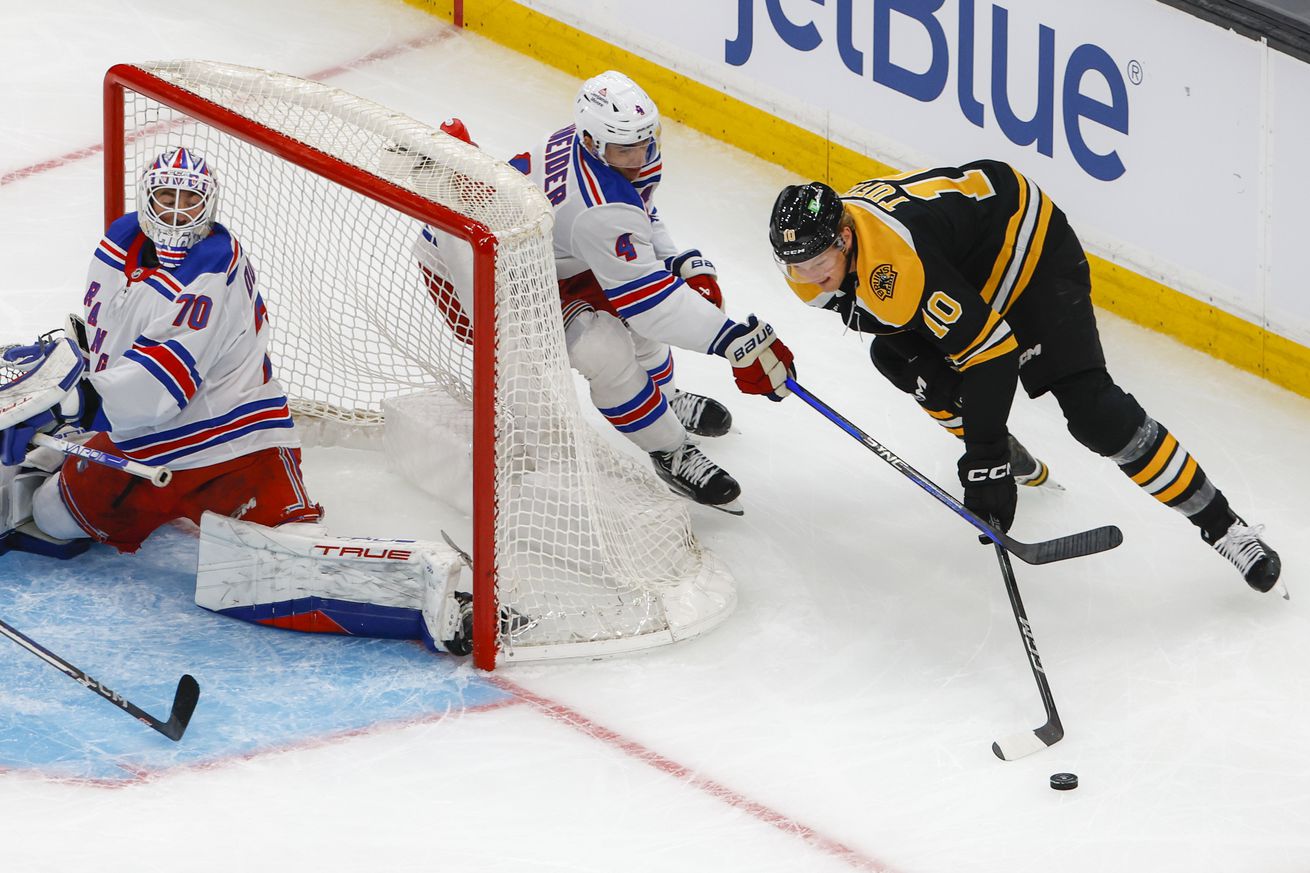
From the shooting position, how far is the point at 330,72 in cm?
633

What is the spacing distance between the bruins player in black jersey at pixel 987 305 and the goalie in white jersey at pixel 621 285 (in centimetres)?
23

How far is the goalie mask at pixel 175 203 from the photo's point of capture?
394 centimetres

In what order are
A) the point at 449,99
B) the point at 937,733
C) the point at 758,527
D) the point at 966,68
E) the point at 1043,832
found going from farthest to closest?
the point at 449,99 → the point at 966,68 → the point at 758,527 → the point at 937,733 → the point at 1043,832

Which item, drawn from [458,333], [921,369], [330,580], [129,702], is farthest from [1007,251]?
[129,702]

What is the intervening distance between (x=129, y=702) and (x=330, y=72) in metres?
2.90

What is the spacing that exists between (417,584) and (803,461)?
1092mm

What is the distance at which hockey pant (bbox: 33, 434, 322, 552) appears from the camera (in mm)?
4156

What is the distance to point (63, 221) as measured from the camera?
5531 millimetres

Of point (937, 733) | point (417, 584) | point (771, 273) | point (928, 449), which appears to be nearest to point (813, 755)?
point (937, 733)

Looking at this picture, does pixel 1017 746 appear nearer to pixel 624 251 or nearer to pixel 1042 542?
pixel 1042 542

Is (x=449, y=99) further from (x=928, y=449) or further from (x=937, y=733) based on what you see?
(x=937, y=733)

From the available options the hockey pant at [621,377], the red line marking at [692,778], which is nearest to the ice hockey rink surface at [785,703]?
the red line marking at [692,778]

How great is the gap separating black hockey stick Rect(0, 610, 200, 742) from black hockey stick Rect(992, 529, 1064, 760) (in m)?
1.41

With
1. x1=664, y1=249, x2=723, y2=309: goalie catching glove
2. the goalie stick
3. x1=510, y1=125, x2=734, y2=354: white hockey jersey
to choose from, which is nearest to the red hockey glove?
x1=664, y1=249, x2=723, y2=309: goalie catching glove
